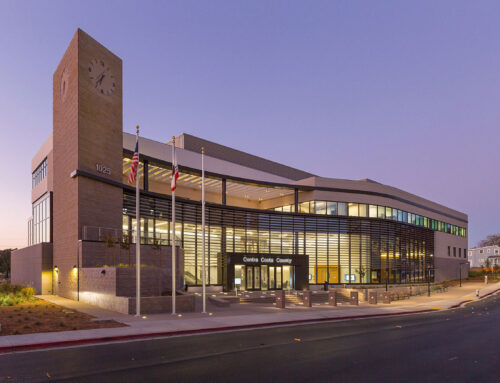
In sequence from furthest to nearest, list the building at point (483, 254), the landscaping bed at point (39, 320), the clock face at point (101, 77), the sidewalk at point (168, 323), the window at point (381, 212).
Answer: the building at point (483, 254) < the window at point (381, 212) < the clock face at point (101, 77) < the landscaping bed at point (39, 320) < the sidewalk at point (168, 323)

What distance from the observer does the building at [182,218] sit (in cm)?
3047

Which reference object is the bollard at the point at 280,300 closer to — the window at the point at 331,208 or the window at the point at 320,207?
the window at the point at 320,207

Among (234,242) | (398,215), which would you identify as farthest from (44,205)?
(398,215)

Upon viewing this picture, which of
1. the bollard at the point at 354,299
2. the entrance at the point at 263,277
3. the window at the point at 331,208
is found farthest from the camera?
the window at the point at 331,208

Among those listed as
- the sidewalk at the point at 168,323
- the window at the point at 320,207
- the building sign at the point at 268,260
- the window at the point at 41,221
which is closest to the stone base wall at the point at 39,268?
the window at the point at 41,221

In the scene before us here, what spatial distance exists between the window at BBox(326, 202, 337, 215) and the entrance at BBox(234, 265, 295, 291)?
11.5 m

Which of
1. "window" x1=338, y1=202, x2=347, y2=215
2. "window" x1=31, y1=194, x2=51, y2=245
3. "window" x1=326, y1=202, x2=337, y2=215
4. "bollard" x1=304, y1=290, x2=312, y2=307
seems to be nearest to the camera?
"bollard" x1=304, y1=290, x2=312, y2=307

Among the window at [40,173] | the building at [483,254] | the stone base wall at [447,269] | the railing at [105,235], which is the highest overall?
the window at [40,173]

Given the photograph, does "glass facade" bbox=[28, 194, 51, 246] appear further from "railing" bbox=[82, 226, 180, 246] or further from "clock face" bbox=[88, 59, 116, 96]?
"clock face" bbox=[88, 59, 116, 96]

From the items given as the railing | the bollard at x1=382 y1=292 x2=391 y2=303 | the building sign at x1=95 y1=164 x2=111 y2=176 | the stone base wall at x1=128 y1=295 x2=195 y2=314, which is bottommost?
the bollard at x1=382 y1=292 x2=391 y2=303

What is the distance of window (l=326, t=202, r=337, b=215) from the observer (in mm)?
56188

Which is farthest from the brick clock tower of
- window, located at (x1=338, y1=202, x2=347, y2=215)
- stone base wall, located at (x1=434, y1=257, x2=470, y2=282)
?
stone base wall, located at (x1=434, y1=257, x2=470, y2=282)

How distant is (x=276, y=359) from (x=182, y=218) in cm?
2868

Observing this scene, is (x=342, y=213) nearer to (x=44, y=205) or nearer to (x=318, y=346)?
(x=44, y=205)
